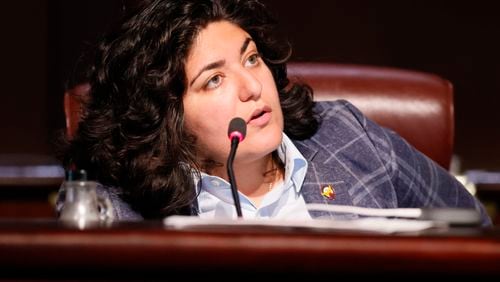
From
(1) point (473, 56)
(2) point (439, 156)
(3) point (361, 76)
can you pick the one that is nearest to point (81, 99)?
(3) point (361, 76)

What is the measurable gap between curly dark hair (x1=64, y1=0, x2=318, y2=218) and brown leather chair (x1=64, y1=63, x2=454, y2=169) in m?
0.07

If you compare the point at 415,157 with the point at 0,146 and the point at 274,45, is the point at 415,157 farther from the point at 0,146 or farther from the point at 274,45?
the point at 0,146

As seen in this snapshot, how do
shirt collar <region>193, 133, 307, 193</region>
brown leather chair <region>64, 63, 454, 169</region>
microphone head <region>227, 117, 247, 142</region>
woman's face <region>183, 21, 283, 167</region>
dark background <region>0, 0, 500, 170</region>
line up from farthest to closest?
1. dark background <region>0, 0, 500, 170</region>
2. brown leather chair <region>64, 63, 454, 169</region>
3. shirt collar <region>193, 133, 307, 193</region>
4. woman's face <region>183, 21, 283, 167</region>
5. microphone head <region>227, 117, 247, 142</region>

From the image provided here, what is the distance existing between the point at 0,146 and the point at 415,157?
1.43 meters

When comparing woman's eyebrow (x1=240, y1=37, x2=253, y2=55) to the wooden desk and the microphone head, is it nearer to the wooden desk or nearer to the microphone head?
the microphone head

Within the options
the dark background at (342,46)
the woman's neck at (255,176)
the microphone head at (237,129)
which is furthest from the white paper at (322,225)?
the dark background at (342,46)

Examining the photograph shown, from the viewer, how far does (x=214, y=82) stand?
1720 mm

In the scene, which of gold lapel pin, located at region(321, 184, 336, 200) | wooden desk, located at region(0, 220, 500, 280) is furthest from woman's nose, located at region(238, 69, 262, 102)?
wooden desk, located at region(0, 220, 500, 280)

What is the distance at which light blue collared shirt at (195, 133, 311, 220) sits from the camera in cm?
173

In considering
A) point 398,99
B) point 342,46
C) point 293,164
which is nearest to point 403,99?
point 398,99

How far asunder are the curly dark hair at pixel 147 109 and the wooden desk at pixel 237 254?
845 millimetres

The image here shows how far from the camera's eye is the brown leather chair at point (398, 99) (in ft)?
6.16

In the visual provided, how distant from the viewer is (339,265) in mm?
821

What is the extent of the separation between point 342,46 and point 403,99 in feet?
3.39
